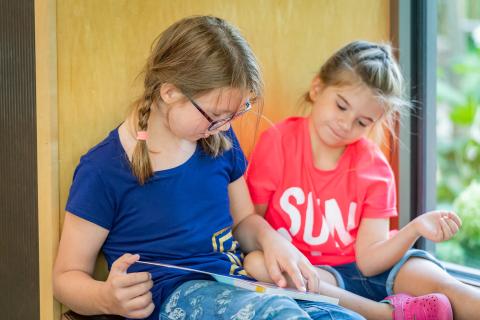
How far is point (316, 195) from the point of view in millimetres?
1507

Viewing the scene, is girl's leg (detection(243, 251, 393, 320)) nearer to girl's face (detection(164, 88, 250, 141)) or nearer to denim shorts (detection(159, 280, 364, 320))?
denim shorts (detection(159, 280, 364, 320))

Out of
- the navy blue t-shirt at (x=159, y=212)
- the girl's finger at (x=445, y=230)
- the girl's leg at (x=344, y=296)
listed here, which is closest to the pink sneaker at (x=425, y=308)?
the girl's leg at (x=344, y=296)

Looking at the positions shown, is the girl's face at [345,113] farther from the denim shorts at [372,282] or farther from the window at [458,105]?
the window at [458,105]

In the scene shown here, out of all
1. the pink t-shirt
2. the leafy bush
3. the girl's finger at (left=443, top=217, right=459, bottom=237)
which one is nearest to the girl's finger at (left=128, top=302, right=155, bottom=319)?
the pink t-shirt

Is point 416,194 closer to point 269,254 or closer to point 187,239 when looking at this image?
point 269,254

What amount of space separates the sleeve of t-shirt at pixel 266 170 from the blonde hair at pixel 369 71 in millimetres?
206

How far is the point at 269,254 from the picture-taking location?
1.30 metres

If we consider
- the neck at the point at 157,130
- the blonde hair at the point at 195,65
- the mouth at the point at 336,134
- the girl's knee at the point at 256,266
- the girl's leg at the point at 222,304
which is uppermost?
the blonde hair at the point at 195,65

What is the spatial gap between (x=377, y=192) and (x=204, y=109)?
1.82ft

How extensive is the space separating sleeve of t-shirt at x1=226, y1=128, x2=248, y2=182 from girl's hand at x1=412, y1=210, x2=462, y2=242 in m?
0.42

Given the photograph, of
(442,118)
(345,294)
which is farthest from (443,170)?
(345,294)

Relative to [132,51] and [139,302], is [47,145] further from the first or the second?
[139,302]

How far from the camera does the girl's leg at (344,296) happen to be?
131 cm

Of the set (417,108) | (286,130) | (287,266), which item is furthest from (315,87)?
(287,266)
